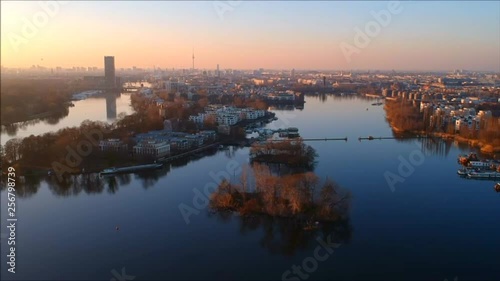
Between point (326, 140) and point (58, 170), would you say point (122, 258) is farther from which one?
point (326, 140)

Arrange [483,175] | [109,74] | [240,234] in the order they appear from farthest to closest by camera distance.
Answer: [109,74] → [483,175] → [240,234]

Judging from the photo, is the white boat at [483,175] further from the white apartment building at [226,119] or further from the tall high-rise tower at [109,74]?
the tall high-rise tower at [109,74]

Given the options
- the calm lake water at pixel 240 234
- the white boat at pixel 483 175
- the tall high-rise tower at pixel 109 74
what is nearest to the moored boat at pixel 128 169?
the calm lake water at pixel 240 234

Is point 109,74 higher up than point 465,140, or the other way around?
point 109,74

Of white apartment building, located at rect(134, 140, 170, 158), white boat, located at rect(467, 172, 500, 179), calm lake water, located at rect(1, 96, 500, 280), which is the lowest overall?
calm lake water, located at rect(1, 96, 500, 280)

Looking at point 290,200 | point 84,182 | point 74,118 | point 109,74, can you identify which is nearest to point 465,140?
point 290,200

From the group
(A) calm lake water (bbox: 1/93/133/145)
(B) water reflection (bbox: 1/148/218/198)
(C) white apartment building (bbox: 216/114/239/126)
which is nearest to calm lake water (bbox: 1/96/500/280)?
(B) water reflection (bbox: 1/148/218/198)

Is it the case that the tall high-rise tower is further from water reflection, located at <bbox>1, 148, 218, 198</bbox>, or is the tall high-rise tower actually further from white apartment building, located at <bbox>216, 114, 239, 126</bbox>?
water reflection, located at <bbox>1, 148, 218, 198</bbox>

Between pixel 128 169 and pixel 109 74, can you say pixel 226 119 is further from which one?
pixel 109 74

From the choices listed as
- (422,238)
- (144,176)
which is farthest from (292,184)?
(144,176)
